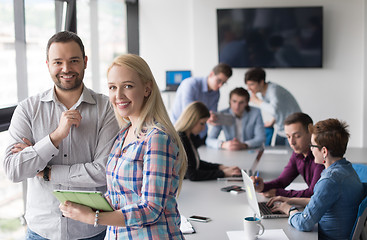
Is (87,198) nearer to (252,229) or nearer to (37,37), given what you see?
(252,229)

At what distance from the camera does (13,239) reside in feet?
13.6

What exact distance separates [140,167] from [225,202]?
1.54 meters

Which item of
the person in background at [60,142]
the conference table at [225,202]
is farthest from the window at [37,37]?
the person in background at [60,142]

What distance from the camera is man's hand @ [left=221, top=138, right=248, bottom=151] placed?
5.03 meters

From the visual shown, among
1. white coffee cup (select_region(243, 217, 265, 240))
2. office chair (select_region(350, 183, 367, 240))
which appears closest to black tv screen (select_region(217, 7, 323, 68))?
office chair (select_region(350, 183, 367, 240))

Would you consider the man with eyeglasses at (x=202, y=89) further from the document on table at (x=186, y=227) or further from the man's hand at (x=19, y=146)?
the man's hand at (x=19, y=146)

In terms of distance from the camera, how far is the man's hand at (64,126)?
209 centimetres

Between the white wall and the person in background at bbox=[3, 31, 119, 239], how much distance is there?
5.37m

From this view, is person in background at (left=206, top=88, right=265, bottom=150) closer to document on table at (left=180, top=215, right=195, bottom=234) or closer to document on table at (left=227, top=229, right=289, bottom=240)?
document on table at (left=180, top=215, right=195, bottom=234)

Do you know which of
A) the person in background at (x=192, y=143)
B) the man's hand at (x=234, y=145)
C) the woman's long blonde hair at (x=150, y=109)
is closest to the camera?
the woman's long blonde hair at (x=150, y=109)

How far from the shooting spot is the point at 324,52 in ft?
24.5

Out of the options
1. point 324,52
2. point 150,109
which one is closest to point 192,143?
point 150,109

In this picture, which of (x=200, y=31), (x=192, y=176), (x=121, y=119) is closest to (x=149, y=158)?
(x=121, y=119)

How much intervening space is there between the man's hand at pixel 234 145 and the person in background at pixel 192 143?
3.42 feet
